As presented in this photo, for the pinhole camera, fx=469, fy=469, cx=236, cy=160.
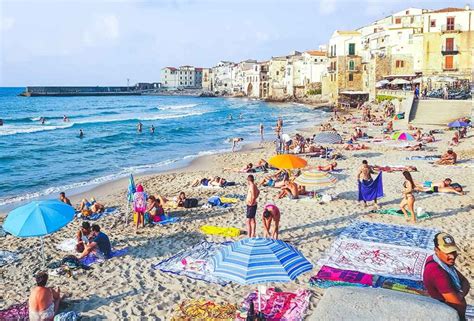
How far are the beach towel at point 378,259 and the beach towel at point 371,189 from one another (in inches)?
117

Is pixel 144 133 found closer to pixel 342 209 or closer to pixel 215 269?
pixel 342 209

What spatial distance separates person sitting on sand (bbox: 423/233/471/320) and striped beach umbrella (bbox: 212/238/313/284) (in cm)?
201

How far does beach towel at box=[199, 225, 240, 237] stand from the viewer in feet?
34.0

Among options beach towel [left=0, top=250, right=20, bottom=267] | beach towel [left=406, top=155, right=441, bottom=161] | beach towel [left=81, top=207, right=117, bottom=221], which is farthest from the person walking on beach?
beach towel [left=406, top=155, right=441, bottom=161]

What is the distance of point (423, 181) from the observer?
1520 cm

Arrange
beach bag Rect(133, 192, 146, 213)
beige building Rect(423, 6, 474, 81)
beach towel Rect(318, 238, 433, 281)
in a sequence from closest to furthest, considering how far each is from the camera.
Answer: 1. beach towel Rect(318, 238, 433, 281)
2. beach bag Rect(133, 192, 146, 213)
3. beige building Rect(423, 6, 474, 81)

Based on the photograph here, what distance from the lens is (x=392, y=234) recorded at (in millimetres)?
9680

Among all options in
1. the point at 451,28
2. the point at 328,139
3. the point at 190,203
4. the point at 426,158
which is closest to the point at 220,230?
the point at 190,203

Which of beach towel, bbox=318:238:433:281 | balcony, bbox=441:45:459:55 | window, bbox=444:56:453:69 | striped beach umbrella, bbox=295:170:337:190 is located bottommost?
beach towel, bbox=318:238:433:281

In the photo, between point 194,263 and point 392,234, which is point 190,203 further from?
point 392,234

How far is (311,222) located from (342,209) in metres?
1.42

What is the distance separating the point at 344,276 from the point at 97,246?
4.72m

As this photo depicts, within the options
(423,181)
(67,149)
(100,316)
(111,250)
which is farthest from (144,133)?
(100,316)

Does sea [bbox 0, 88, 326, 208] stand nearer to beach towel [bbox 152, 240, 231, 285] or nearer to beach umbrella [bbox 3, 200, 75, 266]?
beach umbrella [bbox 3, 200, 75, 266]
